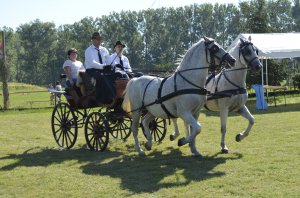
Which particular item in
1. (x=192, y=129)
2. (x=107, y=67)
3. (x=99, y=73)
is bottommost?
(x=192, y=129)

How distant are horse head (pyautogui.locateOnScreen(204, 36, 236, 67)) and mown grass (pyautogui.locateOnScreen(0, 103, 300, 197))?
5.80 ft

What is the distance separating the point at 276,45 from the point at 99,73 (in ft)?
47.9

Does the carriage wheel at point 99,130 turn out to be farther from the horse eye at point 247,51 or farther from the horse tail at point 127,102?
the horse eye at point 247,51

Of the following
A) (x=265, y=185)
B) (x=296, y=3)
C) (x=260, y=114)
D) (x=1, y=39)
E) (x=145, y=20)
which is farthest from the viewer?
(x=296, y=3)

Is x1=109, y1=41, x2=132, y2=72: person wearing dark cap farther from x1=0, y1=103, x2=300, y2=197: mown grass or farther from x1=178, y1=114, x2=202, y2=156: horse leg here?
x1=178, y1=114, x2=202, y2=156: horse leg

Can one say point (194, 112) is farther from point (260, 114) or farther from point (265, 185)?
point (260, 114)

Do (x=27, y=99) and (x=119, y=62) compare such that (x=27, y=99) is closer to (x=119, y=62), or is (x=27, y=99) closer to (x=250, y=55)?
(x=119, y=62)

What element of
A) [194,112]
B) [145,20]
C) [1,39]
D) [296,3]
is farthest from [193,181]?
[296,3]

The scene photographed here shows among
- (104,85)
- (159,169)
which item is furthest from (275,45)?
(159,169)

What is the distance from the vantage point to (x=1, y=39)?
29734 millimetres

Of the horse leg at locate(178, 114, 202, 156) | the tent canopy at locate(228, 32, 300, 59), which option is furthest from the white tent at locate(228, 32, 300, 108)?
the horse leg at locate(178, 114, 202, 156)

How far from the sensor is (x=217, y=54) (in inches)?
305

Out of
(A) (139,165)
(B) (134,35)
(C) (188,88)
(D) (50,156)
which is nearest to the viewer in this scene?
(C) (188,88)

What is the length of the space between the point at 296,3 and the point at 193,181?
395 feet
